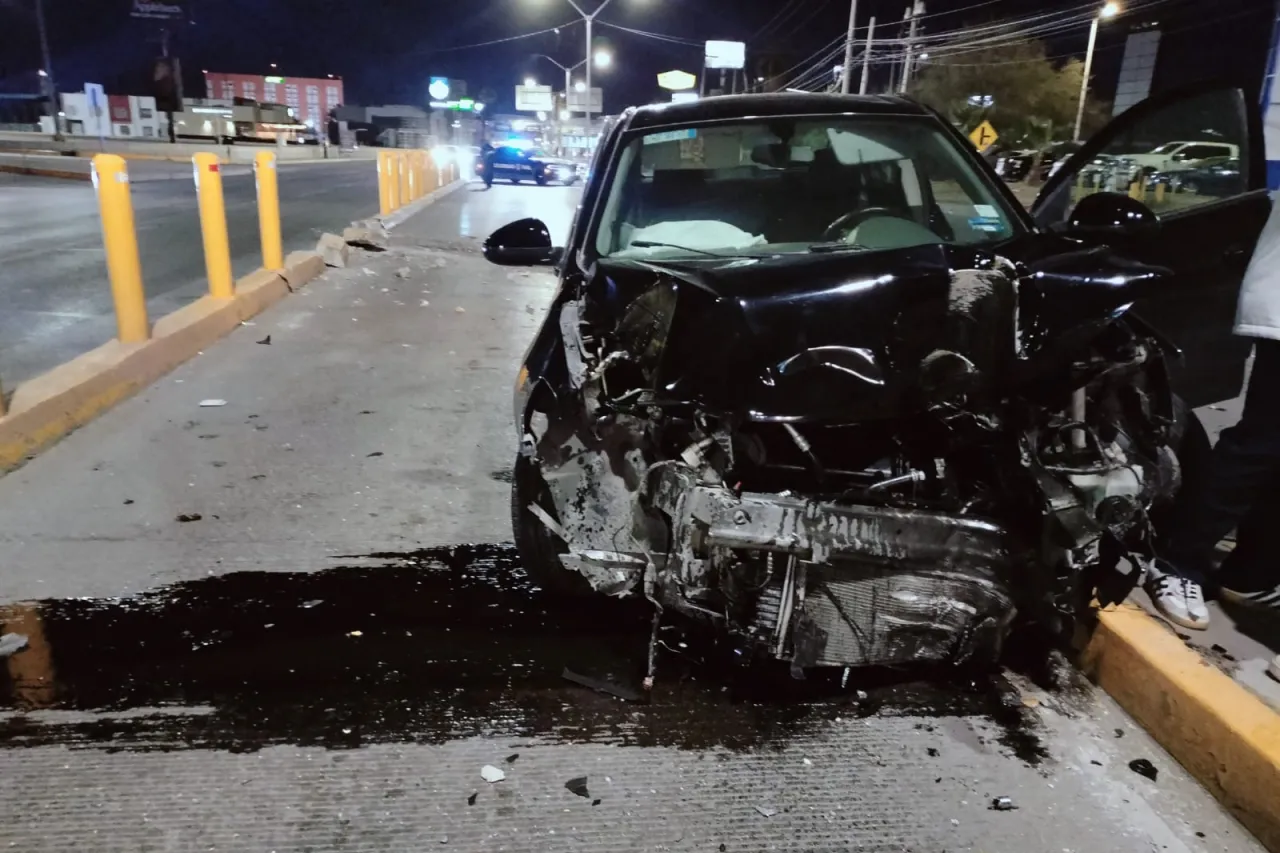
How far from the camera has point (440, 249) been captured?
11.7 meters

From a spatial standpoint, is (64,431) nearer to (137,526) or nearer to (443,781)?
(137,526)

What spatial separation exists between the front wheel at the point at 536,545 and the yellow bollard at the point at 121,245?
379 cm

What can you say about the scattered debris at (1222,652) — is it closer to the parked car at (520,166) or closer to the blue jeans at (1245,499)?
the blue jeans at (1245,499)

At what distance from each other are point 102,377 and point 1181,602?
5.32 metres

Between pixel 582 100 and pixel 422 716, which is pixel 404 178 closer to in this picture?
pixel 422 716

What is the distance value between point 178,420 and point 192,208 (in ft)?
41.9

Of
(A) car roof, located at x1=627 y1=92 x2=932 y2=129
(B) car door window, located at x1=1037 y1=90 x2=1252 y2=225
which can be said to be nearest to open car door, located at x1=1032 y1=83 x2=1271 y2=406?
(B) car door window, located at x1=1037 y1=90 x2=1252 y2=225

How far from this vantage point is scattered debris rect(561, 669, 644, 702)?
8.69 feet

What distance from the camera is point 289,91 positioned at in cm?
8869

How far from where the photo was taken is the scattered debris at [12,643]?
2762mm

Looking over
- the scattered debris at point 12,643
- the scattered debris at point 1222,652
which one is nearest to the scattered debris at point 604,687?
the scattered debris at point 12,643

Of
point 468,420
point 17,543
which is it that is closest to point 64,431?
point 17,543

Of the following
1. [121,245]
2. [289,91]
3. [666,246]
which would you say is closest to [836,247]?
[666,246]

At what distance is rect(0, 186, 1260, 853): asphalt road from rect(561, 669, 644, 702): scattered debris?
4 centimetres
